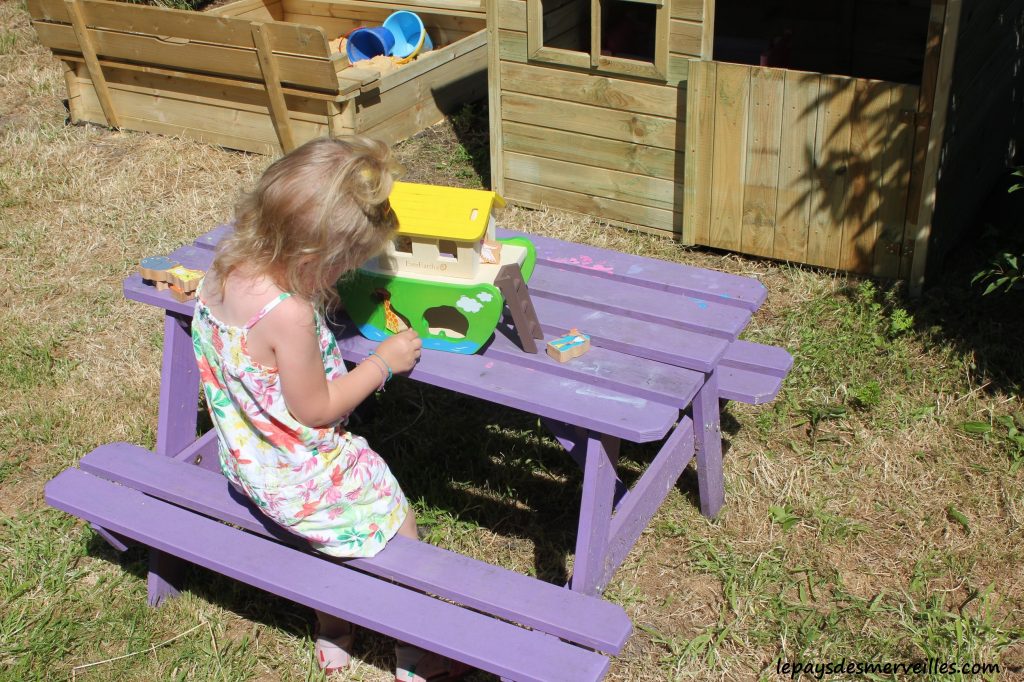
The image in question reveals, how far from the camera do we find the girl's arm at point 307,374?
7.99ft

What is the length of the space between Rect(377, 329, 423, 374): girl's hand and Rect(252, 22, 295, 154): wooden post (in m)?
3.79

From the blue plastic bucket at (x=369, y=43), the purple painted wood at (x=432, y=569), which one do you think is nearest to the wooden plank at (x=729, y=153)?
the purple painted wood at (x=432, y=569)

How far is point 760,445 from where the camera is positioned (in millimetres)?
3732

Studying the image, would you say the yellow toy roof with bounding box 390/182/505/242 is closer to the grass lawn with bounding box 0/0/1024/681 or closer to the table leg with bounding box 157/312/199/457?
the table leg with bounding box 157/312/199/457

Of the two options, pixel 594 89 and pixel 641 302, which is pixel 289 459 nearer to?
pixel 641 302

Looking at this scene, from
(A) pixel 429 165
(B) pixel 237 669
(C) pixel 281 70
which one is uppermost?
(C) pixel 281 70

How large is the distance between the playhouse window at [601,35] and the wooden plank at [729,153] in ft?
1.09

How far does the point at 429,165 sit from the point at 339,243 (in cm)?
394

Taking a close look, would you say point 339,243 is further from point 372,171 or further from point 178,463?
point 178,463

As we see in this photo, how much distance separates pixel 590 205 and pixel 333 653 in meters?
3.06

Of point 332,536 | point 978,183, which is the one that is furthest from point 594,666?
point 978,183

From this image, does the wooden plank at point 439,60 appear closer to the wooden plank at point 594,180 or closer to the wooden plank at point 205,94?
the wooden plank at point 205,94

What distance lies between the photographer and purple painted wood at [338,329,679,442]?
245 cm

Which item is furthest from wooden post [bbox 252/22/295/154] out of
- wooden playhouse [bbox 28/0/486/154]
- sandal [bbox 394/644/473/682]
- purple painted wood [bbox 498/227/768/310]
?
sandal [bbox 394/644/473/682]
